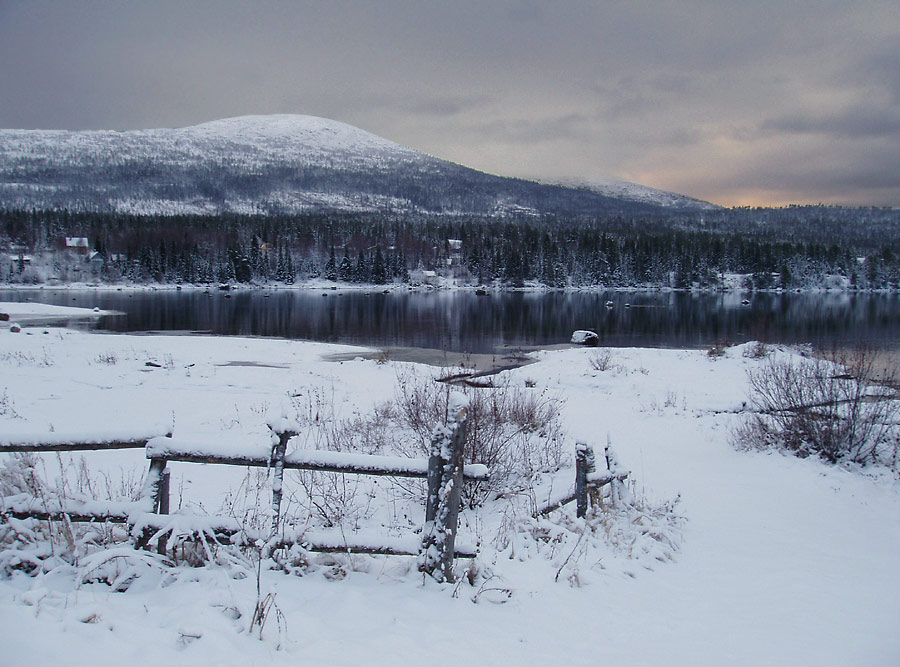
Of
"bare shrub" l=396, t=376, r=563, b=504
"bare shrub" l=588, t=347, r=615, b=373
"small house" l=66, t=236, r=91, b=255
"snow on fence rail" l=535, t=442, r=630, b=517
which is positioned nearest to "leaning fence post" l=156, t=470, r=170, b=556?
"bare shrub" l=396, t=376, r=563, b=504

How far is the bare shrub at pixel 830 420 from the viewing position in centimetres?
974

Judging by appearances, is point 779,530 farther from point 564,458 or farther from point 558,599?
point 558,599

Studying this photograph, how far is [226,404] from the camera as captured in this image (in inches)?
588

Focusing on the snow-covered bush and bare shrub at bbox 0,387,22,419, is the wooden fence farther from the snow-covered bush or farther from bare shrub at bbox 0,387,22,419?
bare shrub at bbox 0,387,22,419

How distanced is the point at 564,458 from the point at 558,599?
508cm

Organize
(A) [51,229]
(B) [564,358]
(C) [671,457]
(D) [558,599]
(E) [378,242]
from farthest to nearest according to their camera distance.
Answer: (E) [378,242]
(A) [51,229]
(B) [564,358]
(C) [671,457]
(D) [558,599]

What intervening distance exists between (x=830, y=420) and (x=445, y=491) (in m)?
9.13

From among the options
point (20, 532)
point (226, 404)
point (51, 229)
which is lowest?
point (226, 404)

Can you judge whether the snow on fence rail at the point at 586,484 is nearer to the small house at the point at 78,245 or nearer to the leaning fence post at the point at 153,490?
the leaning fence post at the point at 153,490

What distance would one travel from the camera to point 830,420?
1015 cm

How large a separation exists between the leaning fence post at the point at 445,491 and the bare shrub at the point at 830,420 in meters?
8.86

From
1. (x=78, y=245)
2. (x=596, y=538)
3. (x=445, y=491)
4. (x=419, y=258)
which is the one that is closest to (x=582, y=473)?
(x=596, y=538)

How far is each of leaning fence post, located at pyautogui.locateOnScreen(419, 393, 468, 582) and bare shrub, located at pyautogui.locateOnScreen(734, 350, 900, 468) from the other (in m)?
8.86

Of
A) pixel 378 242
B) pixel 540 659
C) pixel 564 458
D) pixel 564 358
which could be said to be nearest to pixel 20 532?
pixel 540 659
